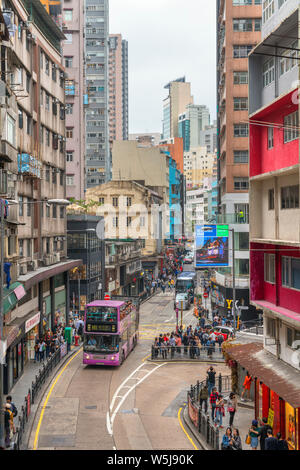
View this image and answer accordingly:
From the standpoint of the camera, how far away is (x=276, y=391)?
1928 centimetres

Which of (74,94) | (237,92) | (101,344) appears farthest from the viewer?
(74,94)

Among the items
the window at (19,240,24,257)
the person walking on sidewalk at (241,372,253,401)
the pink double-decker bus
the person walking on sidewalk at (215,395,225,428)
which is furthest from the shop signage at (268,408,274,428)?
the window at (19,240,24,257)

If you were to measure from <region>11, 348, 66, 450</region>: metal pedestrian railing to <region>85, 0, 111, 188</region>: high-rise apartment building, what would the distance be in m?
91.7

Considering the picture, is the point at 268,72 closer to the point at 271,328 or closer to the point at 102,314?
the point at 271,328

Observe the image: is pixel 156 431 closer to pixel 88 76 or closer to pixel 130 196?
pixel 130 196

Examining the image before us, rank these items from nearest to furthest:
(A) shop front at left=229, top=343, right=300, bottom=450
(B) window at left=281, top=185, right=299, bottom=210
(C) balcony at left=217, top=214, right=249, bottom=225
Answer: (A) shop front at left=229, top=343, right=300, bottom=450, (B) window at left=281, top=185, right=299, bottom=210, (C) balcony at left=217, top=214, right=249, bottom=225

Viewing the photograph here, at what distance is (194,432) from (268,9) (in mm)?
17944

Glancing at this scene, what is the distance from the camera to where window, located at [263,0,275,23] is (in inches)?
987

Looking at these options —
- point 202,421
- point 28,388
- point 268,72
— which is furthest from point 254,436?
point 268,72

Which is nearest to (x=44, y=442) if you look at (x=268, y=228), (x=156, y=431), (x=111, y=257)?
(x=156, y=431)

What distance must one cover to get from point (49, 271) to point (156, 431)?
61.3 feet

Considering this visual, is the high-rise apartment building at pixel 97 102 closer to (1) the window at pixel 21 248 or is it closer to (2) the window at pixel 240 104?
(2) the window at pixel 240 104

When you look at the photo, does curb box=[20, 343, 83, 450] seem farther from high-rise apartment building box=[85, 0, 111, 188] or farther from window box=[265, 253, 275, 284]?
high-rise apartment building box=[85, 0, 111, 188]
